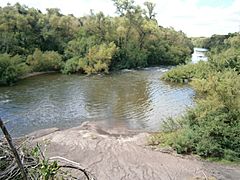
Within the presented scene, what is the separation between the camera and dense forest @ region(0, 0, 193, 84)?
34.8m

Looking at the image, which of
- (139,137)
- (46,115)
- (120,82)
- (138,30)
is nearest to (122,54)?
(138,30)

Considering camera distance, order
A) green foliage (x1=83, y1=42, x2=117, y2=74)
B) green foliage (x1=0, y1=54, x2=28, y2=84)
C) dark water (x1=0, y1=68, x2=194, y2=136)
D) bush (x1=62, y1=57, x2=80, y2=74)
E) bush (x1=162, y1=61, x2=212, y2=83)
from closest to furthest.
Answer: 1. dark water (x1=0, y1=68, x2=194, y2=136)
2. green foliage (x1=0, y1=54, x2=28, y2=84)
3. bush (x1=162, y1=61, x2=212, y2=83)
4. bush (x1=62, y1=57, x2=80, y2=74)
5. green foliage (x1=83, y1=42, x2=117, y2=74)

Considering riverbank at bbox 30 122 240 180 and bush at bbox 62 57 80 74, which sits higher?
bush at bbox 62 57 80 74

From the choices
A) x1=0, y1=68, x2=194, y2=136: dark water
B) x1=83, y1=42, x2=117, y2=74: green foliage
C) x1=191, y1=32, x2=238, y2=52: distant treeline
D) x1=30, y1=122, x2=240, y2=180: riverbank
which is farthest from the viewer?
x1=191, y1=32, x2=238, y2=52: distant treeline

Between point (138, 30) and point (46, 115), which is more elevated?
point (138, 30)

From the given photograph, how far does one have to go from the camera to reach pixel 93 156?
1272 centimetres

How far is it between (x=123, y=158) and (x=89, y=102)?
408 inches

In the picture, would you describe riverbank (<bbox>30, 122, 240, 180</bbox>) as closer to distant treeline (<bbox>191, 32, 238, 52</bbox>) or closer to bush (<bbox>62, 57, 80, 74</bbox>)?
bush (<bbox>62, 57, 80, 74</bbox>)

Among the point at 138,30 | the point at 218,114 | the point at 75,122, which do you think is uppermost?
the point at 138,30

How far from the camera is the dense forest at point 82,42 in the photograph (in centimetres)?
3481

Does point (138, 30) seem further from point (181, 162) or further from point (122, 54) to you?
point (181, 162)

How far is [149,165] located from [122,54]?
30.0 metres

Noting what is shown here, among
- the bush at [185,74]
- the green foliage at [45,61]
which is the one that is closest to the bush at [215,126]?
the bush at [185,74]

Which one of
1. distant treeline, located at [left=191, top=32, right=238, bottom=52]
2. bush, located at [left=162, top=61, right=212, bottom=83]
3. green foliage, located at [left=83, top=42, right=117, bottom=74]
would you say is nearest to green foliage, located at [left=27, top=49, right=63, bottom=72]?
green foliage, located at [left=83, top=42, right=117, bottom=74]
